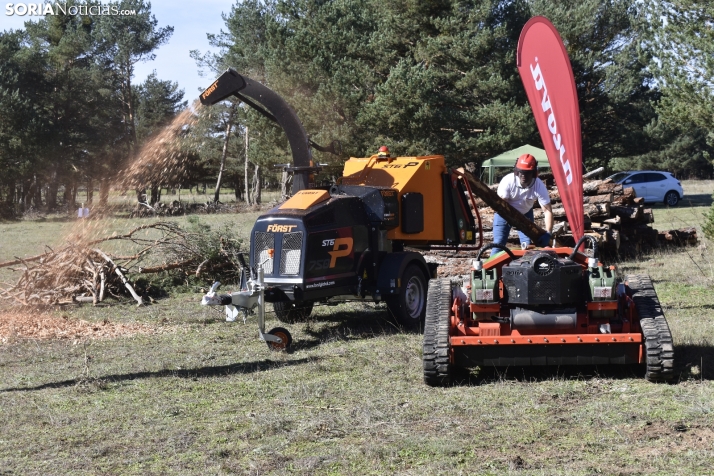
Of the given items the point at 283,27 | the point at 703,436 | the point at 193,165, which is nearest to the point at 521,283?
the point at 703,436

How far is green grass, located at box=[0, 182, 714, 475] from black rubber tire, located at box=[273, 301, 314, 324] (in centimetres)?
96

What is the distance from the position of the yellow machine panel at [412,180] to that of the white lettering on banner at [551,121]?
2999mm

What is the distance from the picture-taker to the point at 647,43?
76.3 ft

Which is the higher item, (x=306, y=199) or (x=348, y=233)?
Result: (x=306, y=199)

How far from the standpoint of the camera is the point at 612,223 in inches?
648

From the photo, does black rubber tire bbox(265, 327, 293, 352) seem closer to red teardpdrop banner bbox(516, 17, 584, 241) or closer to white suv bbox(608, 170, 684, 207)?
red teardpdrop banner bbox(516, 17, 584, 241)

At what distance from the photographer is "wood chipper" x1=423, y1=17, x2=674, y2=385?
6.88 meters

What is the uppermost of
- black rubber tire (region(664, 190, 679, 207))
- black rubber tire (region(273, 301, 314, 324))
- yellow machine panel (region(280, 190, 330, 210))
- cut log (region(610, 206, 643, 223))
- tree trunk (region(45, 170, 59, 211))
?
tree trunk (region(45, 170, 59, 211))

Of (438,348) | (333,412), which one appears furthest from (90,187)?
(333,412)

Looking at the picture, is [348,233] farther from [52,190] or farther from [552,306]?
[52,190]

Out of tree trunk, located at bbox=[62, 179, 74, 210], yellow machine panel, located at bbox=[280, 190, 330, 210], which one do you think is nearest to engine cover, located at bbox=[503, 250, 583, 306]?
yellow machine panel, located at bbox=[280, 190, 330, 210]

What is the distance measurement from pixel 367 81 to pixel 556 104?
26428 millimetres

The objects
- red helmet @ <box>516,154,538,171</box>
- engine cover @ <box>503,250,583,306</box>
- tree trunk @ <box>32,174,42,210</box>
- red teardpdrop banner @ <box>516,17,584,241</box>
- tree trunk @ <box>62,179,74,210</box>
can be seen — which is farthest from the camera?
tree trunk @ <box>32,174,42,210</box>

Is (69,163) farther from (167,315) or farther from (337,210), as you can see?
(337,210)
